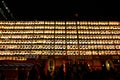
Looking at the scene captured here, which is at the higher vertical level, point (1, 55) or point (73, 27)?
point (73, 27)

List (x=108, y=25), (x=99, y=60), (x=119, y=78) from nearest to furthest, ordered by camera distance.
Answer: (x=119, y=78), (x=99, y=60), (x=108, y=25)

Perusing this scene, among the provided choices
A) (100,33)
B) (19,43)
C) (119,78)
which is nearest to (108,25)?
(100,33)

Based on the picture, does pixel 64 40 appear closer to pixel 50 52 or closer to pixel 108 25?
pixel 50 52

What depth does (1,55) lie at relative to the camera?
20594 millimetres

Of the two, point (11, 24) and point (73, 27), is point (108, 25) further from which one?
point (11, 24)

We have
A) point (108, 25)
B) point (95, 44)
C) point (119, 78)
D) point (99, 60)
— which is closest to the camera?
point (119, 78)

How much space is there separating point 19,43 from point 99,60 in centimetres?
963

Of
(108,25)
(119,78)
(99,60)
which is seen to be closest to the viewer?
(119,78)

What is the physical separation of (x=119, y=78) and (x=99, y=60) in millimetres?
14942

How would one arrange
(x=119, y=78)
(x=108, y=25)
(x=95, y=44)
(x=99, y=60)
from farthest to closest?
(x=108, y=25) → (x=95, y=44) → (x=99, y=60) → (x=119, y=78)
